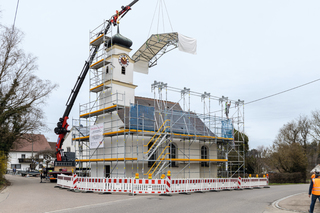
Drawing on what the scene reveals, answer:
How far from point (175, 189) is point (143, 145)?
5.16 metres

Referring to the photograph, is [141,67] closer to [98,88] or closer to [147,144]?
[98,88]

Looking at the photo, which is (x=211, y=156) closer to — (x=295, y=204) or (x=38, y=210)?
(x=295, y=204)

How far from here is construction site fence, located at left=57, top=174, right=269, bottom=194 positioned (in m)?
17.0

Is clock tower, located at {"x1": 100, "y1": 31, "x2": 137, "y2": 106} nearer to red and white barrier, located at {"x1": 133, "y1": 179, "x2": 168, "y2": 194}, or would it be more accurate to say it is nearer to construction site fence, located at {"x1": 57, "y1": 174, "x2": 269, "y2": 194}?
construction site fence, located at {"x1": 57, "y1": 174, "x2": 269, "y2": 194}

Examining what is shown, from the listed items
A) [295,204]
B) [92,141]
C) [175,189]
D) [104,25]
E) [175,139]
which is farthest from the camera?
[104,25]

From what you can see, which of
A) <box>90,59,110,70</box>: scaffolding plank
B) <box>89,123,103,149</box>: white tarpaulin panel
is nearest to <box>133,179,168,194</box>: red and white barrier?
<box>89,123,103,149</box>: white tarpaulin panel

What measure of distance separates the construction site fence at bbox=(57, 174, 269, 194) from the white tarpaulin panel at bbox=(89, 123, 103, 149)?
3276 mm

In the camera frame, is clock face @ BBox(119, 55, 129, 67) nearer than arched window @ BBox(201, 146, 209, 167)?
Yes

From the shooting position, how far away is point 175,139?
988 inches

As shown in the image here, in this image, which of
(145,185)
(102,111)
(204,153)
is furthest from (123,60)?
(145,185)

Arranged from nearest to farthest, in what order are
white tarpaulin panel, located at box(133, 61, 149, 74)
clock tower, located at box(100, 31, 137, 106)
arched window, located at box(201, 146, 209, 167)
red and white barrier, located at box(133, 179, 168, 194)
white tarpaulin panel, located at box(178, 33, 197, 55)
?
1. red and white barrier, located at box(133, 179, 168, 194)
2. white tarpaulin panel, located at box(178, 33, 197, 55)
3. clock tower, located at box(100, 31, 137, 106)
4. arched window, located at box(201, 146, 209, 167)
5. white tarpaulin panel, located at box(133, 61, 149, 74)

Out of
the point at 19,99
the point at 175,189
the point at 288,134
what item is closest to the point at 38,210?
the point at 175,189

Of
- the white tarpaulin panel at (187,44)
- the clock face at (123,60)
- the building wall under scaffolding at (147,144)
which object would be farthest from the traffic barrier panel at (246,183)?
the clock face at (123,60)

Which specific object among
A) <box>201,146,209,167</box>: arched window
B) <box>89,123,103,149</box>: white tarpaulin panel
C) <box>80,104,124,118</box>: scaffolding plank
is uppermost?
<box>80,104,124,118</box>: scaffolding plank
